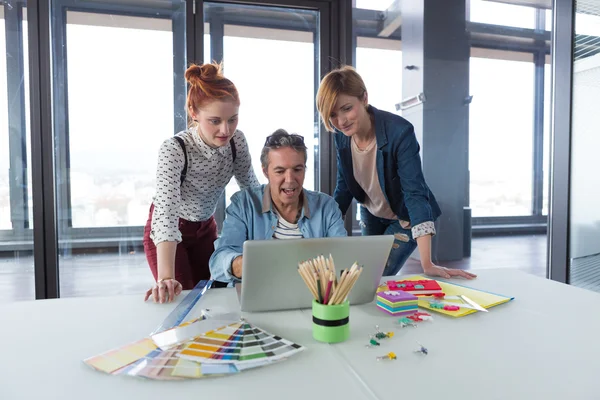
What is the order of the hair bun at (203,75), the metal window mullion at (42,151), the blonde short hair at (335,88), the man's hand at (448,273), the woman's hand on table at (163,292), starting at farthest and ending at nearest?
the metal window mullion at (42,151), the blonde short hair at (335,88), the hair bun at (203,75), the man's hand at (448,273), the woman's hand on table at (163,292)

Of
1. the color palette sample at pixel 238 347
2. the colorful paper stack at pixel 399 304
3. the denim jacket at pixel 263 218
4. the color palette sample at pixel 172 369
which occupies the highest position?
the denim jacket at pixel 263 218

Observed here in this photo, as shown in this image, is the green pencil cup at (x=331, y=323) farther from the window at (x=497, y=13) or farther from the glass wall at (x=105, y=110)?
the window at (x=497, y=13)

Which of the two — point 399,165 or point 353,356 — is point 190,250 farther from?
point 353,356

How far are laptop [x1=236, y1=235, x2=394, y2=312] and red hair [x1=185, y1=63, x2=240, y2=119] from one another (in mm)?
766

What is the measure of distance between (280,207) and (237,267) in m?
0.41

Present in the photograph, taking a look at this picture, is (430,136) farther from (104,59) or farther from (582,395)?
(582,395)

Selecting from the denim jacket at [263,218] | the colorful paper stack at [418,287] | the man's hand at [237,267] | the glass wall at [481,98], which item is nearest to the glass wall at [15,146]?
the denim jacket at [263,218]

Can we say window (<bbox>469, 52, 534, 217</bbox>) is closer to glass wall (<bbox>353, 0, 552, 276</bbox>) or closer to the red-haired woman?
glass wall (<bbox>353, 0, 552, 276</bbox>)

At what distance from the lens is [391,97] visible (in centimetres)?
436

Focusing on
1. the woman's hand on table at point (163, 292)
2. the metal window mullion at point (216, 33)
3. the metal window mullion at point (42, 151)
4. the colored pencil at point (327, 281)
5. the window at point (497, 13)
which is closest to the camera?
the colored pencil at point (327, 281)

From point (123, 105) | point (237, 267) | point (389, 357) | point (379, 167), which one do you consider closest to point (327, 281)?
point (389, 357)

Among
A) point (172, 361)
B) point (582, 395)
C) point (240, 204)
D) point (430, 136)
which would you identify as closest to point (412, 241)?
point (240, 204)

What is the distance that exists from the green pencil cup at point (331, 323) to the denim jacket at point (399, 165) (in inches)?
35.1

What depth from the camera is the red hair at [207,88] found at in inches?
61.9
